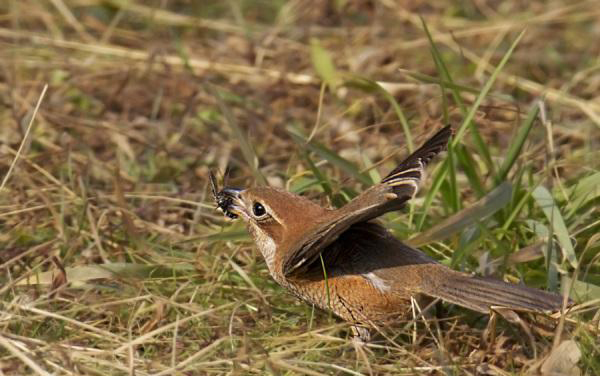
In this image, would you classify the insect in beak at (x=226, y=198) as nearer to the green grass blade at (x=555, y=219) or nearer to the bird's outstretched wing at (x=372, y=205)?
the bird's outstretched wing at (x=372, y=205)

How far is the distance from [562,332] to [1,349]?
79.5 inches

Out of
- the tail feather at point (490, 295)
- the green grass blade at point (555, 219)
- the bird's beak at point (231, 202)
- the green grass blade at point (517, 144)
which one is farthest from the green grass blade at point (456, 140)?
the bird's beak at point (231, 202)

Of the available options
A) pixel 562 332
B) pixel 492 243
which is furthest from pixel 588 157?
pixel 562 332

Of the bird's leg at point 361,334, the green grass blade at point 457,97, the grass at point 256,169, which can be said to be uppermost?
the green grass blade at point 457,97

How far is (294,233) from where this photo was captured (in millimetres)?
4203

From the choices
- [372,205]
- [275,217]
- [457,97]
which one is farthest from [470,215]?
[372,205]

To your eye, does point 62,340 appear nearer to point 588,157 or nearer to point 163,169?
point 163,169

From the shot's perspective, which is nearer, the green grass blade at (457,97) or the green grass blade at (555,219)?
the green grass blade at (555,219)

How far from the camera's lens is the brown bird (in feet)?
13.0

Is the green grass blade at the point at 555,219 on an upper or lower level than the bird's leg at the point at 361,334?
upper

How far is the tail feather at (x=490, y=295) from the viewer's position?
3.90m

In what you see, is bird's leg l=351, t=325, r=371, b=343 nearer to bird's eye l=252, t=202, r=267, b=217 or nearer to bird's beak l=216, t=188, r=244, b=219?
bird's eye l=252, t=202, r=267, b=217

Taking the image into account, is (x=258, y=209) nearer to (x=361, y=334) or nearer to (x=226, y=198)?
(x=226, y=198)

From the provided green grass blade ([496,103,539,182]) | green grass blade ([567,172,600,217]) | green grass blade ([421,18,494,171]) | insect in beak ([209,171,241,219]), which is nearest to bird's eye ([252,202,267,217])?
insect in beak ([209,171,241,219])
